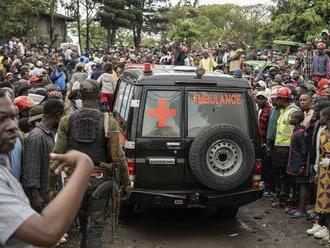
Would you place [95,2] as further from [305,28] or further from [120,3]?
[305,28]

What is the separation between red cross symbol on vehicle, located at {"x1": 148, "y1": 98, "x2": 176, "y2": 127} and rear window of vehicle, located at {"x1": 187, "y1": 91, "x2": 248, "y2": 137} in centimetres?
22

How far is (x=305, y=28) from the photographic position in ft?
84.6

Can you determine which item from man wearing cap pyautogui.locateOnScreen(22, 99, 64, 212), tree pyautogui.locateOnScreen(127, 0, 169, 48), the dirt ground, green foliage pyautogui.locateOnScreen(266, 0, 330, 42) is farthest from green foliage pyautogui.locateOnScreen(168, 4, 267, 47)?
man wearing cap pyautogui.locateOnScreen(22, 99, 64, 212)

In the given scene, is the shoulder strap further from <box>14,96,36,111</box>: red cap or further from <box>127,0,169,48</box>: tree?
<box>127,0,169,48</box>: tree

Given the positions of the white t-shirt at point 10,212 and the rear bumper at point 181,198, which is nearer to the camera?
the white t-shirt at point 10,212

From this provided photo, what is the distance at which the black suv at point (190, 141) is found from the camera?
6.61 meters

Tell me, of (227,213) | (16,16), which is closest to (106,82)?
(227,213)

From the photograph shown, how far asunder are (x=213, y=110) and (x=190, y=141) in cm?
49

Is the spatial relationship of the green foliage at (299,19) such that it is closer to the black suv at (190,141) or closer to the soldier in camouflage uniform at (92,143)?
the black suv at (190,141)

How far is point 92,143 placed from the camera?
5324mm

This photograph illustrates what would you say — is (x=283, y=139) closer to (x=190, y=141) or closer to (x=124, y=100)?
(x=190, y=141)

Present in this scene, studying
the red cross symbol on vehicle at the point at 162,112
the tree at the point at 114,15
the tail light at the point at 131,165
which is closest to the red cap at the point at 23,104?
the tail light at the point at 131,165

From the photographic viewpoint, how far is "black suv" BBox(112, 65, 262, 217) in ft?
21.7

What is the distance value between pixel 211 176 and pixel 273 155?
2358 millimetres
